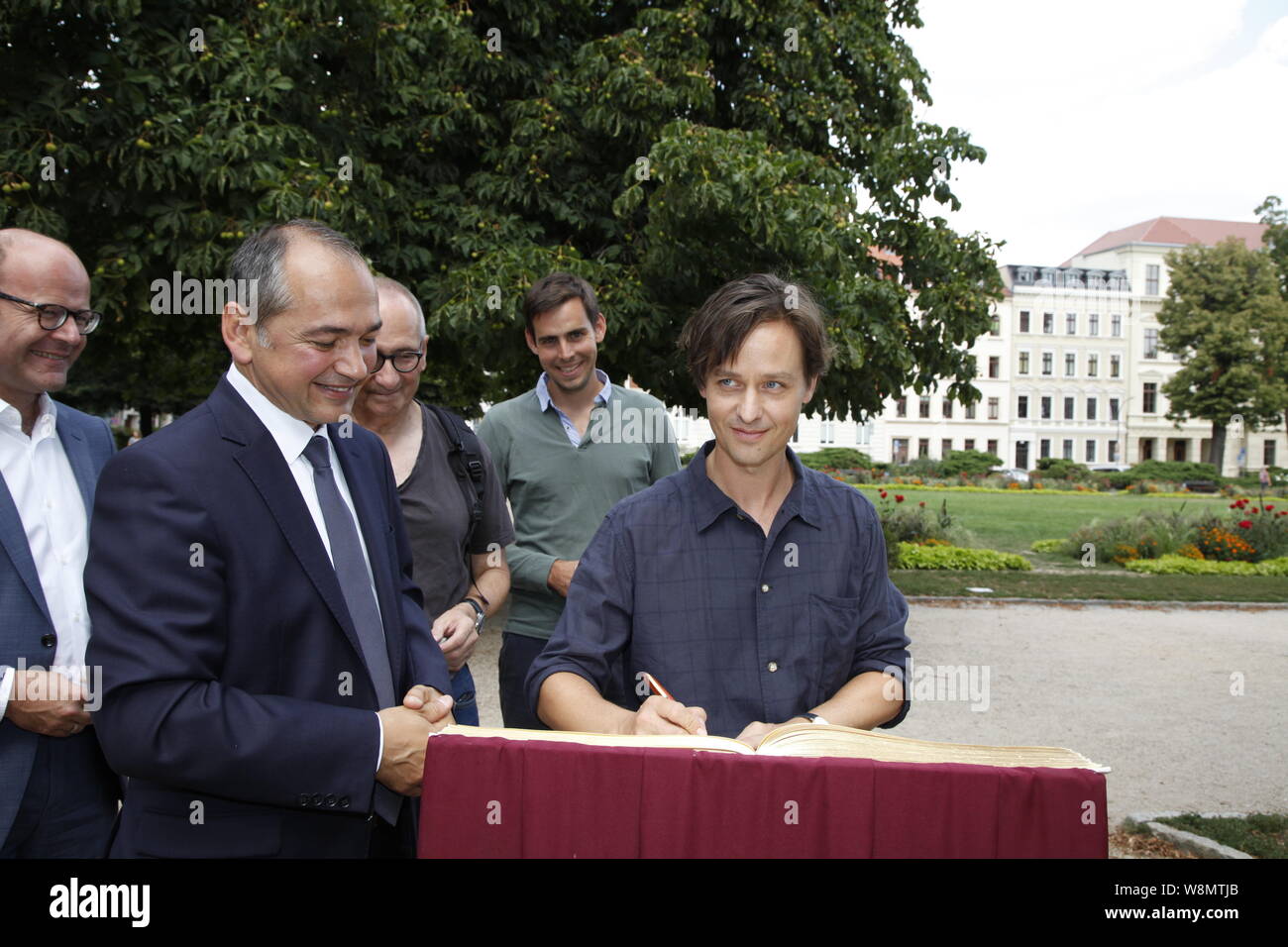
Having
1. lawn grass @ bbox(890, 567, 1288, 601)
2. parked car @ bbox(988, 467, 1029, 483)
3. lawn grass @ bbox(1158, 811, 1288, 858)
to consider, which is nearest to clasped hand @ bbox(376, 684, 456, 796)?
lawn grass @ bbox(1158, 811, 1288, 858)

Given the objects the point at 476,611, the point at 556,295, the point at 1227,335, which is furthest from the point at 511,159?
the point at 1227,335

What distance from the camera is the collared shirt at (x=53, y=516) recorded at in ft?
8.39

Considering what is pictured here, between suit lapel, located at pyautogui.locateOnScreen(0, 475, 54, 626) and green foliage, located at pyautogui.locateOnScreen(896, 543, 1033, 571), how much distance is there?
1623cm

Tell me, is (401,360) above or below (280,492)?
above

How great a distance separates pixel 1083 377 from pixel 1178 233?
559 inches

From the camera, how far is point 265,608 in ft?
6.55

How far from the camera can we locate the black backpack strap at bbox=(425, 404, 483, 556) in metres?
3.66

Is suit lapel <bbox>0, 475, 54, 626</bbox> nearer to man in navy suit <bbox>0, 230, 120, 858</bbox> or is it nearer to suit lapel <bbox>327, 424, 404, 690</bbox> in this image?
man in navy suit <bbox>0, 230, 120, 858</bbox>

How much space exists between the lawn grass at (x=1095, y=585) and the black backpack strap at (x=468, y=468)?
11813 mm

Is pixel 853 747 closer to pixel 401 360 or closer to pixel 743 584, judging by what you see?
pixel 743 584

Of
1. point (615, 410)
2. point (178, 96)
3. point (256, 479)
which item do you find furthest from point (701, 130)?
point (256, 479)

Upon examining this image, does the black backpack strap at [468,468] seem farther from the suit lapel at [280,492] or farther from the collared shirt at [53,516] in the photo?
the suit lapel at [280,492]

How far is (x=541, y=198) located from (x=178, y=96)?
345cm
